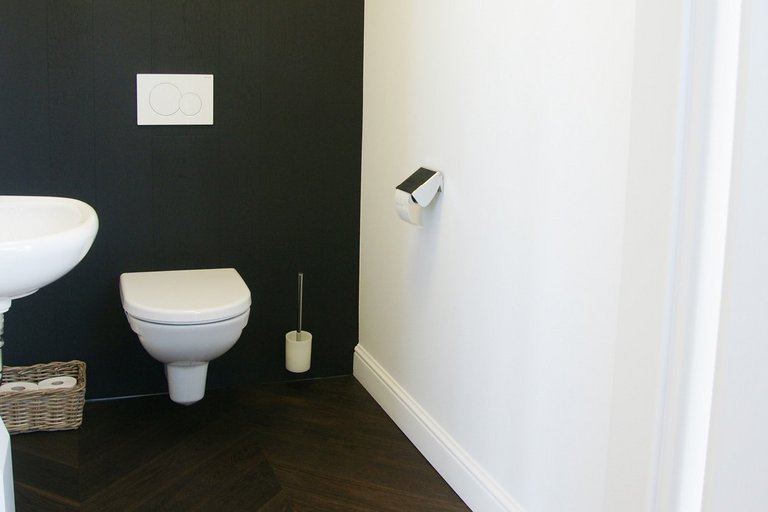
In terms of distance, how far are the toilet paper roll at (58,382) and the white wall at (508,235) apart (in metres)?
1.03

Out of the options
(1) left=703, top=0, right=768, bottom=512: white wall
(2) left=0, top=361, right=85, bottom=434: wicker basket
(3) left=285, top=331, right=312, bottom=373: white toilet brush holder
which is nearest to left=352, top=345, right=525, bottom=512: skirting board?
(3) left=285, top=331, right=312, bottom=373: white toilet brush holder

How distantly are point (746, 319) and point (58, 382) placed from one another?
2453mm

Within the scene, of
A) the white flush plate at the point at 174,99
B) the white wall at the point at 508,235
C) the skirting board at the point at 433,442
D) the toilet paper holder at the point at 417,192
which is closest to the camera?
the white wall at the point at 508,235

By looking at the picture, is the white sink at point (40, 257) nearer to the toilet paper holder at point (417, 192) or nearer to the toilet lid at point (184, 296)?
the toilet lid at point (184, 296)

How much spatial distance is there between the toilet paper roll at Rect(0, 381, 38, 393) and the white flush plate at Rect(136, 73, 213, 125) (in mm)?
921

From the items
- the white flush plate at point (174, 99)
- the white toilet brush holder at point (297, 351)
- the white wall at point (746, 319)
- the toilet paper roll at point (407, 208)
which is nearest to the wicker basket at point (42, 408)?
the white toilet brush holder at point (297, 351)

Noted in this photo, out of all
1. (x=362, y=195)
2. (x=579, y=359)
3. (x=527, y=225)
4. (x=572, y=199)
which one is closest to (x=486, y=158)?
(x=527, y=225)

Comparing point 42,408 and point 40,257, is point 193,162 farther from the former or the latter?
point 40,257

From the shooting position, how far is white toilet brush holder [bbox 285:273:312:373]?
117 inches

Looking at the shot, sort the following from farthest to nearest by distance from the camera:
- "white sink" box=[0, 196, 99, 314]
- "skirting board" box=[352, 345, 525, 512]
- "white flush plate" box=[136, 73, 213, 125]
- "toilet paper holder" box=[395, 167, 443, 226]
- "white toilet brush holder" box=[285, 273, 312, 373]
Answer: "white toilet brush holder" box=[285, 273, 312, 373]
"white flush plate" box=[136, 73, 213, 125]
"toilet paper holder" box=[395, 167, 443, 226]
"skirting board" box=[352, 345, 525, 512]
"white sink" box=[0, 196, 99, 314]

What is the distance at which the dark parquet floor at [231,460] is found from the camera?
2.17 metres

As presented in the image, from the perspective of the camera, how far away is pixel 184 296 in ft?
8.09

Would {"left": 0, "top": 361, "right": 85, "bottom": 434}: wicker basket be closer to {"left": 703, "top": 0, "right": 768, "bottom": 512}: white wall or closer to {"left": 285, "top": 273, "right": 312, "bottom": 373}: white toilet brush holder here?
{"left": 285, "top": 273, "right": 312, "bottom": 373}: white toilet brush holder

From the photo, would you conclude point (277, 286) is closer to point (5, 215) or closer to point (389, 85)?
point (389, 85)
